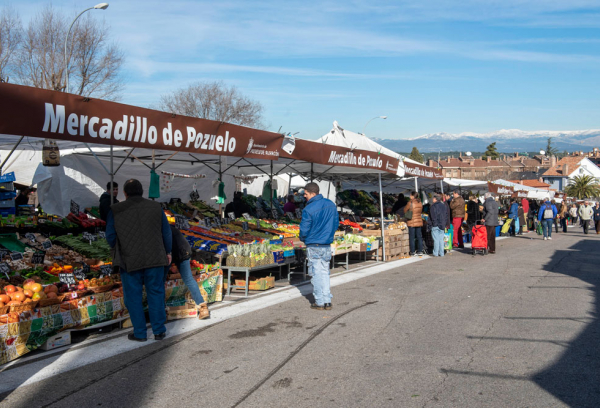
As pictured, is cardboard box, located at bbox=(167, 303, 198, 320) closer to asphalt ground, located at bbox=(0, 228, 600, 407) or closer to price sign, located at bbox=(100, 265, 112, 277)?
asphalt ground, located at bbox=(0, 228, 600, 407)

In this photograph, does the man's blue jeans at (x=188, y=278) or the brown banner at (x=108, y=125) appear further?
the man's blue jeans at (x=188, y=278)

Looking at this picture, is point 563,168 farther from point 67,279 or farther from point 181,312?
point 67,279

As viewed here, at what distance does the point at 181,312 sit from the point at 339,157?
6344mm

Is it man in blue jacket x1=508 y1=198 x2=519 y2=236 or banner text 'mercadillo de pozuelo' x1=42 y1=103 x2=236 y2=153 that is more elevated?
banner text 'mercadillo de pozuelo' x1=42 y1=103 x2=236 y2=153

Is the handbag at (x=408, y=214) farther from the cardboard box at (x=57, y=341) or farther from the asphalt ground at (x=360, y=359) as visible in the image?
the cardboard box at (x=57, y=341)

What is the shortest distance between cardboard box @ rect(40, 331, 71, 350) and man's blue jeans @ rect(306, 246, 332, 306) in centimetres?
360

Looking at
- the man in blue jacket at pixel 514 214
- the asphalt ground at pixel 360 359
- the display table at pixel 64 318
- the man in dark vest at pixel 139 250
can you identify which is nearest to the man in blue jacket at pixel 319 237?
the asphalt ground at pixel 360 359

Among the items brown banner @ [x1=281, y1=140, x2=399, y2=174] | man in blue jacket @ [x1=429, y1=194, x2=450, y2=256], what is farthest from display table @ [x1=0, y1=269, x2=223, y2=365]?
man in blue jacket @ [x1=429, y1=194, x2=450, y2=256]

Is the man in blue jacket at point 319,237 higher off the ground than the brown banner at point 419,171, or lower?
lower

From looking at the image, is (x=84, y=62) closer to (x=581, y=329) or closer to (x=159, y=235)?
(x=159, y=235)

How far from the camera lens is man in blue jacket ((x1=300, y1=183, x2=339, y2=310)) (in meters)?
8.07

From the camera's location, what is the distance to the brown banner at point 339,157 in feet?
36.9

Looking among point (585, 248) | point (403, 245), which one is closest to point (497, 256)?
point (403, 245)

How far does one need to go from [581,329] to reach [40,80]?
99.1 ft
